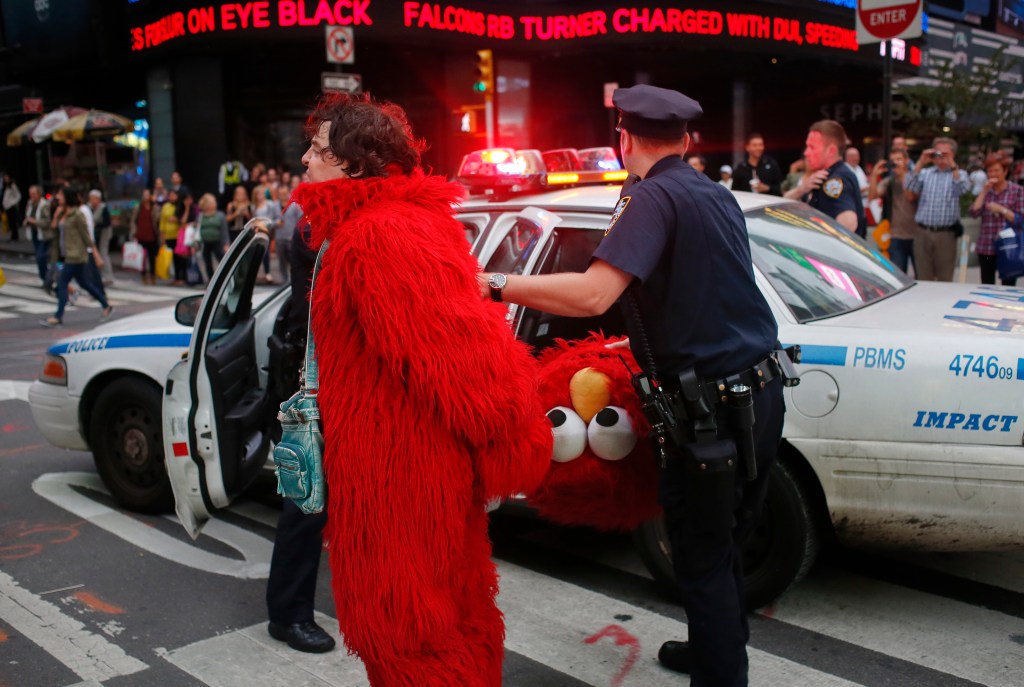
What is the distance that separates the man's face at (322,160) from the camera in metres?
2.70

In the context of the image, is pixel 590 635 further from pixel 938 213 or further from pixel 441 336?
pixel 938 213

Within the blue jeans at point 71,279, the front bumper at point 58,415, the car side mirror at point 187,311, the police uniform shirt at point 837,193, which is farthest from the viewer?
the blue jeans at point 71,279

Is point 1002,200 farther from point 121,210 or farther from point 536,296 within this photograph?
point 121,210

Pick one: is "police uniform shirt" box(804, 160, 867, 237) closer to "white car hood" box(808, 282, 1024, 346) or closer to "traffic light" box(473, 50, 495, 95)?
"white car hood" box(808, 282, 1024, 346)

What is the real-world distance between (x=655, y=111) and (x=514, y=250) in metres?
1.69

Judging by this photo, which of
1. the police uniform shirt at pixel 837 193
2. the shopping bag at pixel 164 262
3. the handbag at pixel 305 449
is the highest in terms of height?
the police uniform shirt at pixel 837 193

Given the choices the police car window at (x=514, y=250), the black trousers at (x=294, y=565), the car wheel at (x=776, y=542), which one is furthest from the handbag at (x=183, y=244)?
the car wheel at (x=776, y=542)

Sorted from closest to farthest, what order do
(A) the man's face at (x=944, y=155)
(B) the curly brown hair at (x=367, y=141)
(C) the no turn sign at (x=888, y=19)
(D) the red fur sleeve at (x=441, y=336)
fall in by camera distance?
(D) the red fur sleeve at (x=441, y=336), (B) the curly brown hair at (x=367, y=141), (C) the no turn sign at (x=888, y=19), (A) the man's face at (x=944, y=155)

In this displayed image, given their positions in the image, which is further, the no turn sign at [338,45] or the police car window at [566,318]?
the no turn sign at [338,45]

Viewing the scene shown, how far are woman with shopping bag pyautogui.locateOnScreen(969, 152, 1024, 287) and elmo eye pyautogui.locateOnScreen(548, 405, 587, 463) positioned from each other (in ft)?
27.4

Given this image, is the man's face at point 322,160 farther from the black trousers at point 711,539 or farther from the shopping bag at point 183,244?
the shopping bag at point 183,244

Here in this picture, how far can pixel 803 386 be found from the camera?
392 cm

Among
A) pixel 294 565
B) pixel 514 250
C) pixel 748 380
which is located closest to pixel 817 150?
pixel 514 250

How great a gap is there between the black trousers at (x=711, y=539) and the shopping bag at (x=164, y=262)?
56.2ft
